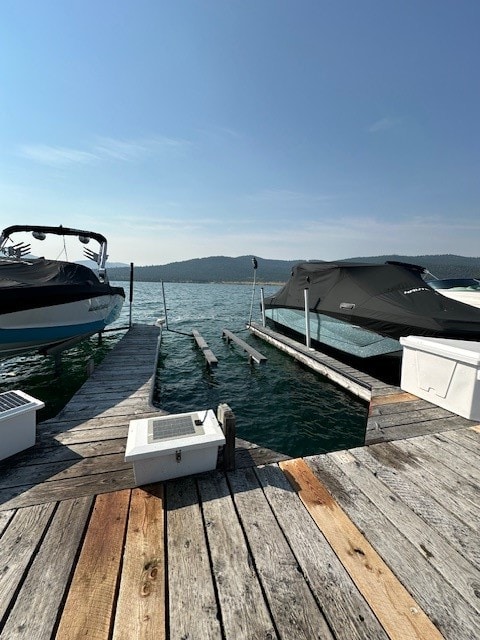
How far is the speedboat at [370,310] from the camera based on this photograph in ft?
21.8

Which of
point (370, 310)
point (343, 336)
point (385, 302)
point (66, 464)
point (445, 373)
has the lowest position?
point (66, 464)

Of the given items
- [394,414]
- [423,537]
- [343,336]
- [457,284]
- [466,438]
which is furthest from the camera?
[457,284]

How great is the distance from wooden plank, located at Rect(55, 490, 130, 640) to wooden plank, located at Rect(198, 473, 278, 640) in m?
0.70

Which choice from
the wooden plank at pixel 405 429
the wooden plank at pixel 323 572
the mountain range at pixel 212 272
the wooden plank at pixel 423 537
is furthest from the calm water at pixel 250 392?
the mountain range at pixel 212 272

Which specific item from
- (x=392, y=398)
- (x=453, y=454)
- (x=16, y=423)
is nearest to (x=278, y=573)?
(x=453, y=454)

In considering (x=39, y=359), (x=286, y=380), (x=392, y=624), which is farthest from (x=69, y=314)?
(x=392, y=624)

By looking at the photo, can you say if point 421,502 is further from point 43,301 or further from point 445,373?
point 43,301

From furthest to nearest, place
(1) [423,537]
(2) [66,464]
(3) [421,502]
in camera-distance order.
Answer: (2) [66,464] → (3) [421,502] → (1) [423,537]

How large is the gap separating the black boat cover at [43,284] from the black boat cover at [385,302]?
7.38m

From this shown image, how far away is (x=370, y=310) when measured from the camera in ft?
25.2

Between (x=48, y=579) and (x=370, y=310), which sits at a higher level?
(x=370, y=310)

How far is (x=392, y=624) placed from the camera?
1.79 m

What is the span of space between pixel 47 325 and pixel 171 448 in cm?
686

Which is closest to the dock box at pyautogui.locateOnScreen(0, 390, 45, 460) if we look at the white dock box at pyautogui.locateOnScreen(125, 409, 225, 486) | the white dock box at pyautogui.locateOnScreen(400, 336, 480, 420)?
the white dock box at pyautogui.locateOnScreen(125, 409, 225, 486)
